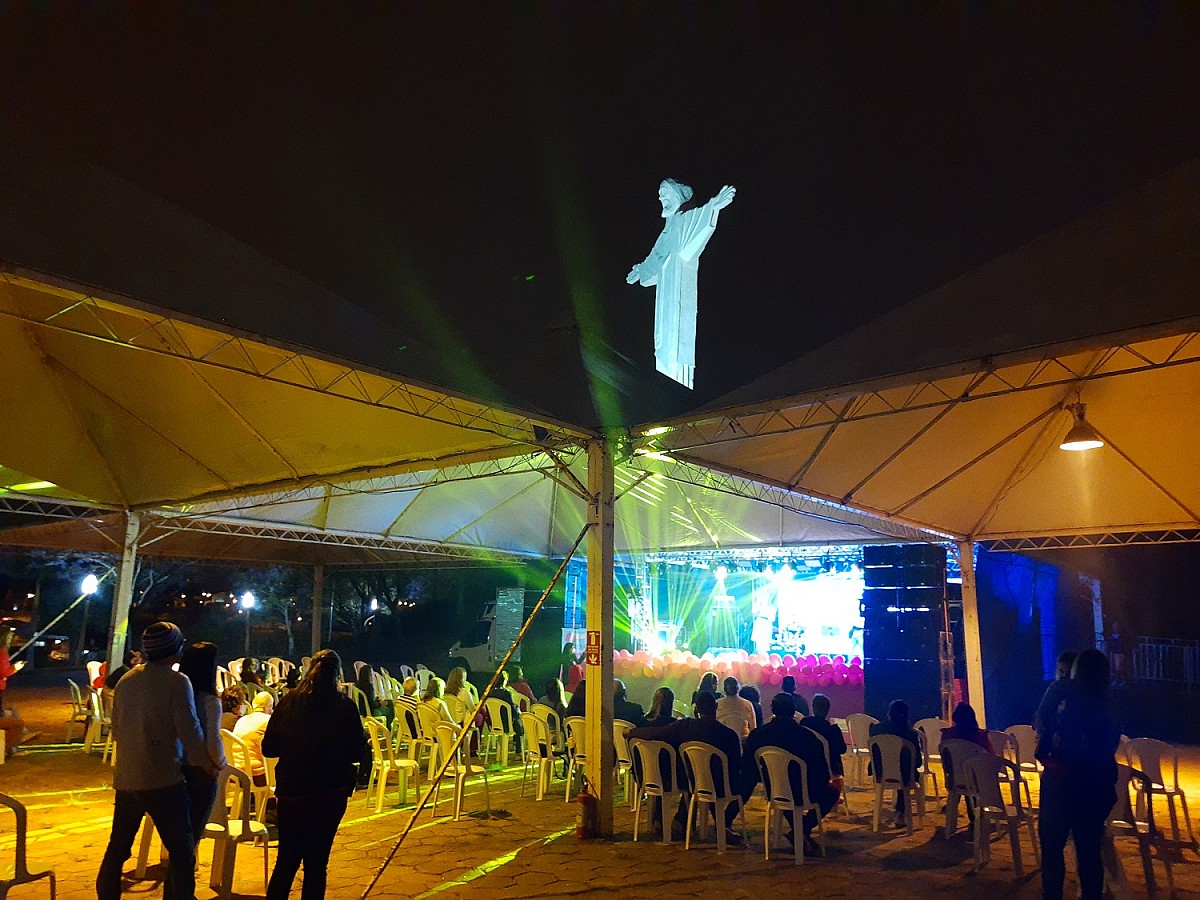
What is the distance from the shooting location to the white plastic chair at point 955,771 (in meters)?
5.76

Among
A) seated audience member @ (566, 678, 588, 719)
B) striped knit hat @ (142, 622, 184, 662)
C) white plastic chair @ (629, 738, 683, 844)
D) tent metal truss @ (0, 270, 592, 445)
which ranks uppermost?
tent metal truss @ (0, 270, 592, 445)

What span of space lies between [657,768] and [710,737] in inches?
21.6

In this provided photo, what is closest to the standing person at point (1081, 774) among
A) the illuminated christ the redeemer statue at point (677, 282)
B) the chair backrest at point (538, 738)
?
the illuminated christ the redeemer statue at point (677, 282)

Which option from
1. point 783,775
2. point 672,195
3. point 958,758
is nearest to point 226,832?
point 783,775

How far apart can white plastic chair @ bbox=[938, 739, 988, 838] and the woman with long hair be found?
16.6 ft

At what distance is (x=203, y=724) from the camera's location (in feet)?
12.4

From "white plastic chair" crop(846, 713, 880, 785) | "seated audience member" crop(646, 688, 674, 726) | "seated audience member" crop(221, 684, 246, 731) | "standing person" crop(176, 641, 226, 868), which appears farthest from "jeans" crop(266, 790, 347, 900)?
"white plastic chair" crop(846, 713, 880, 785)

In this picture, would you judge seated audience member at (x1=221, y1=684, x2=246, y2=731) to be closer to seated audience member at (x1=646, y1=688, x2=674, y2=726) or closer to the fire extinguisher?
the fire extinguisher

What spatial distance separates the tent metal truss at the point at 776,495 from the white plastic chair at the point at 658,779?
2857 mm

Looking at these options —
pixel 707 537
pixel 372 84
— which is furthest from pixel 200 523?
pixel 372 84

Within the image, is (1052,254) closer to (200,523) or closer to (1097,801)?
(1097,801)

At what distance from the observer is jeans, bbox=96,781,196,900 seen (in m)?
3.48

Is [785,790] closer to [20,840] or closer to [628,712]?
[628,712]

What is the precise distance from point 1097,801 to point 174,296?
18.5ft
